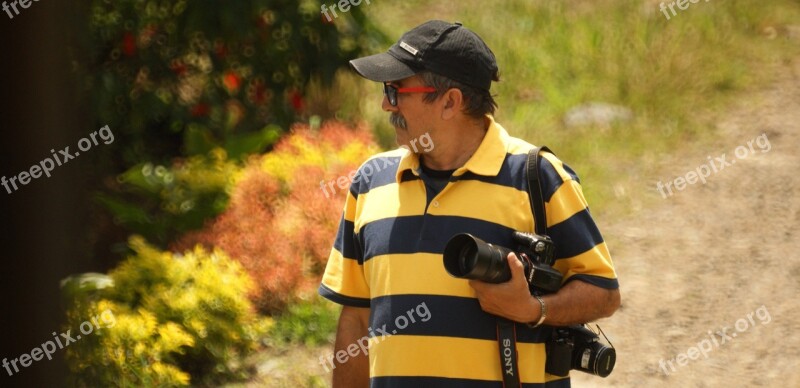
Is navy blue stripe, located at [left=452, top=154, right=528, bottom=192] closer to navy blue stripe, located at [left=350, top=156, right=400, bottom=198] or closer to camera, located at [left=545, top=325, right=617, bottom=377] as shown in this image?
navy blue stripe, located at [left=350, top=156, right=400, bottom=198]

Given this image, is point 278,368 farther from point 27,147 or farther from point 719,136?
point 27,147

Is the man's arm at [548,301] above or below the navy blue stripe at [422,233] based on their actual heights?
below

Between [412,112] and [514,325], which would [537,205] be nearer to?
[514,325]

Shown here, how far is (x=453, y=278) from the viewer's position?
8.39 feet

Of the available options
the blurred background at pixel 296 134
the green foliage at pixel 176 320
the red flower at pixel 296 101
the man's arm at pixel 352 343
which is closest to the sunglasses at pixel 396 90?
the man's arm at pixel 352 343

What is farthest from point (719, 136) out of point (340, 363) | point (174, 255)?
point (340, 363)

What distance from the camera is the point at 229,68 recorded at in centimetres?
747

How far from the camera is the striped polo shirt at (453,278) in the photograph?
253cm

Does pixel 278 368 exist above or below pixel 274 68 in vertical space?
below

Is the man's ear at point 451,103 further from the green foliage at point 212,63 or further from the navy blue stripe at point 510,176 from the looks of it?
the green foliage at point 212,63

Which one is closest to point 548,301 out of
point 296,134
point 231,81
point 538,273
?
point 538,273

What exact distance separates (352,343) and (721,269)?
3630mm

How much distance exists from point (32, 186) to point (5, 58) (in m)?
0.11

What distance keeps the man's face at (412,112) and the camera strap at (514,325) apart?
27 centimetres
